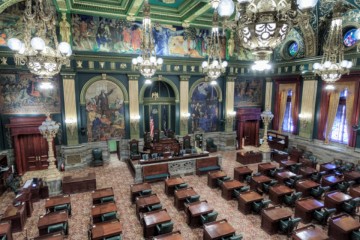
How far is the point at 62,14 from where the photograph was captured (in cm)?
1232

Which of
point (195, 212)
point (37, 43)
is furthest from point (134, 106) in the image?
point (37, 43)

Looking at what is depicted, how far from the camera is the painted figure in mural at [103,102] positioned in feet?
47.2

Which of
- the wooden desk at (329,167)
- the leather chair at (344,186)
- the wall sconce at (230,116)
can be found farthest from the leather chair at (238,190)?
the wall sconce at (230,116)

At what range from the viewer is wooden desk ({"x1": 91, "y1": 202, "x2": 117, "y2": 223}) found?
24.6 ft

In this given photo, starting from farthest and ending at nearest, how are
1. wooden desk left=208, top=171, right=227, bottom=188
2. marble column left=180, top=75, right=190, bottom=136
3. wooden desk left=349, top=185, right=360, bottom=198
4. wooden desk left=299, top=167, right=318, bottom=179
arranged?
marble column left=180, top=75, right=190, bottom=136 < wooden desk left=299, top=167, right=318, bottom=179 < wooden desk left=208, top=171, right=227, bottom=188 < wooden desk left=349, top=185, right=360, bottom=198

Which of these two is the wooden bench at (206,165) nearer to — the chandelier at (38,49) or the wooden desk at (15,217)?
the wooden desk at (15,217)

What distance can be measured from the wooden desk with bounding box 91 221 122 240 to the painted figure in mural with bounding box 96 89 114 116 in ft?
29.4

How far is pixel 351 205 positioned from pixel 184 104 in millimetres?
11074

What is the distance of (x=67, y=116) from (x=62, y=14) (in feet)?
19.1

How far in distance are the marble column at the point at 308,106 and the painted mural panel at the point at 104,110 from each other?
495 inches

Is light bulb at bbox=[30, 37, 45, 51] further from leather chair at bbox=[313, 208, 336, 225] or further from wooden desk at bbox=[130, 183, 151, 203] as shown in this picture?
leather chair at bbox=[313, 208, 336, 225]

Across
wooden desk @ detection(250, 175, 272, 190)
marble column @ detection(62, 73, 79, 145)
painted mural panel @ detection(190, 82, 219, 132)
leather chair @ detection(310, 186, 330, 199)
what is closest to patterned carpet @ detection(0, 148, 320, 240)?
wooden desk @ detection(250, 175, 272, 190)

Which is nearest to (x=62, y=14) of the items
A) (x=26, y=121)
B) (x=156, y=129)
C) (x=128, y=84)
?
(x=128, y=84)

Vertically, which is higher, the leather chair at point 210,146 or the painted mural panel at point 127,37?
the painted mural panel at point 127,37
